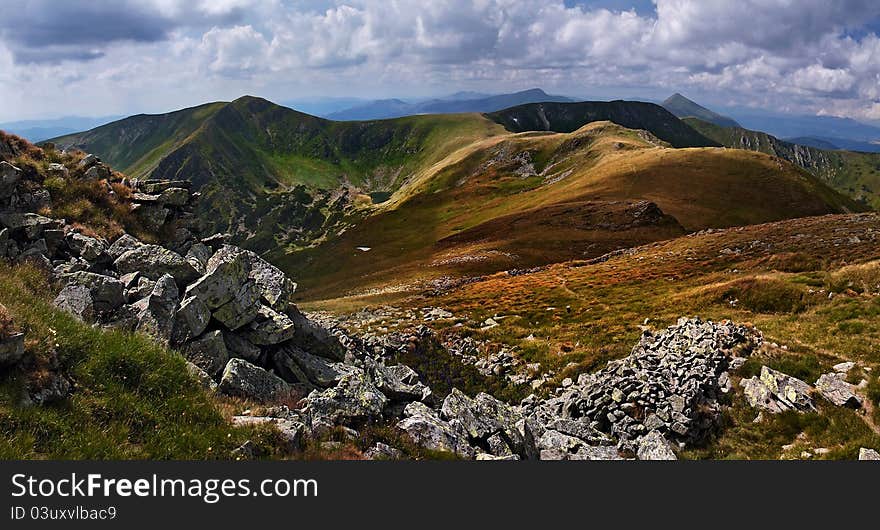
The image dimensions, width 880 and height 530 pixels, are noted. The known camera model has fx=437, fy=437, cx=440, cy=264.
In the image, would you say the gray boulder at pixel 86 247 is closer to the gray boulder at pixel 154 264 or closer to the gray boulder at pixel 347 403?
the gray boulder at pixel 154 264

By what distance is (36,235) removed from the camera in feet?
61.0

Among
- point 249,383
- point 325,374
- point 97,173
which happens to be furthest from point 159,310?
point 97,173

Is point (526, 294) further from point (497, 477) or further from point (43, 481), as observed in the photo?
point (43, 481)

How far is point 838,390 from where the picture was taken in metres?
18.4

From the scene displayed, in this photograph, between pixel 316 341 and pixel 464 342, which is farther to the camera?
pixel 464 342

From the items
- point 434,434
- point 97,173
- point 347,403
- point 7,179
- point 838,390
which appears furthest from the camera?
point 97,173

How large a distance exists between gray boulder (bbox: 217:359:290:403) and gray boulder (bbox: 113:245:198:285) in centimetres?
626

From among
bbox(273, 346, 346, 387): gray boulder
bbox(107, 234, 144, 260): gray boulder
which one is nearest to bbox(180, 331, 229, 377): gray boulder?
bbox(273, 346, 346, 387): gray boulder

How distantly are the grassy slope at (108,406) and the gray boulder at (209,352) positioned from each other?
7.01ft

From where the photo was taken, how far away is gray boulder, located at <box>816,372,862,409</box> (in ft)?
58.1

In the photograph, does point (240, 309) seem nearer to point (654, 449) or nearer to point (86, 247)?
point (86, 247)

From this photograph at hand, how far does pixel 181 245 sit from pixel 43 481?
2103cm

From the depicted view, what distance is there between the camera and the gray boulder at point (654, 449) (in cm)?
1573

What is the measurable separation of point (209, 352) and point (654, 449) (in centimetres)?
1637
